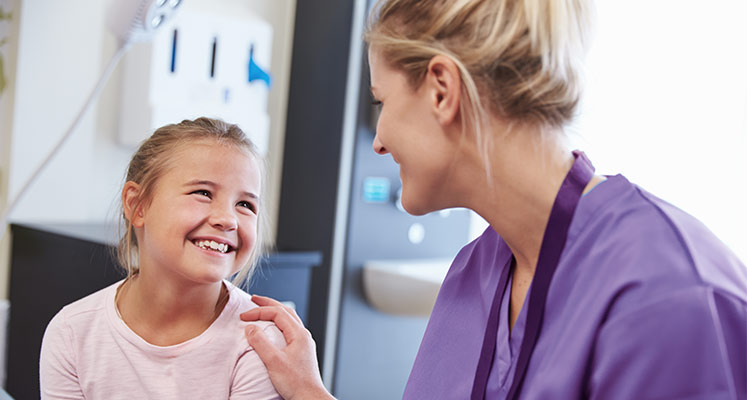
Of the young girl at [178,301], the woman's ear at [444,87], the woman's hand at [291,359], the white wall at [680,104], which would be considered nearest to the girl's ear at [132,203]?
the young girl at [178,301]

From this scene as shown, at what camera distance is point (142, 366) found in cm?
101

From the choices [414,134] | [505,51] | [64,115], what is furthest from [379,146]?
[64,115]

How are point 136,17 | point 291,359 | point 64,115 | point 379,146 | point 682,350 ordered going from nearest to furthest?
point 682,350 < point 379,146 < point 291,359 < point 136,17 < point 64,115

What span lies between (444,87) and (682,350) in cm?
35

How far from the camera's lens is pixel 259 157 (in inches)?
43.8

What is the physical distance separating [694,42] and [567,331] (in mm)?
1443

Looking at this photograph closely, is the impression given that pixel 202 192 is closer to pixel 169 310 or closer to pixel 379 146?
pixel 169 310

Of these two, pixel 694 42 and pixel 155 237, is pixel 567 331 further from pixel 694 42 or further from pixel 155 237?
pixel 694 42

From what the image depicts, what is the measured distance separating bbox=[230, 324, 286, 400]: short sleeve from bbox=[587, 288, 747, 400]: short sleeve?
483mm

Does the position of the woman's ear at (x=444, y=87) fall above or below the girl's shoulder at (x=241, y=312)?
above

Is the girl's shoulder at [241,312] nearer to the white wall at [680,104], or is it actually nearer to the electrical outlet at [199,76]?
the electrical outlet at [199,76]

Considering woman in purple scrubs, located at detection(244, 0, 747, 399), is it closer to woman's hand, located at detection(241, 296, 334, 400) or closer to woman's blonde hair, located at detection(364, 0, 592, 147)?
woman's blonde hair, located at detection(364, 0, 592, 147)

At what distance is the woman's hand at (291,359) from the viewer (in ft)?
3.20

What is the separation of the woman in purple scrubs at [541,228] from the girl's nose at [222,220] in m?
0.24
